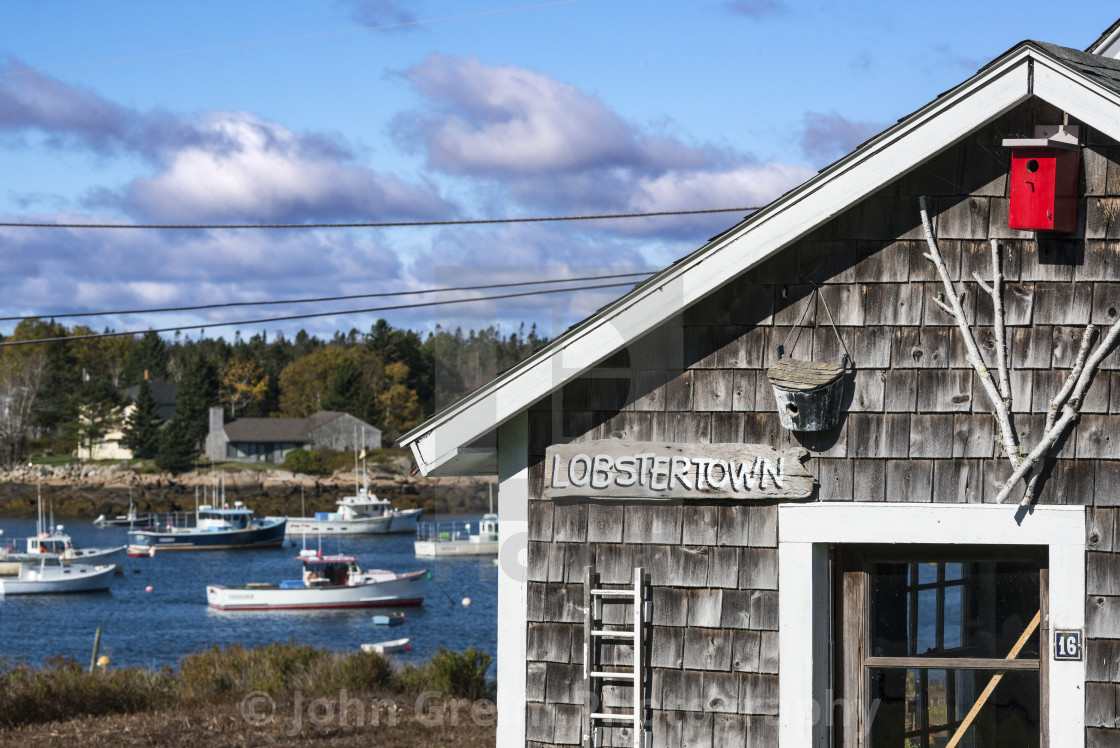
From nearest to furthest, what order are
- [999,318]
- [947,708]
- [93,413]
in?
[999,318]
[947,708]
[93,413]

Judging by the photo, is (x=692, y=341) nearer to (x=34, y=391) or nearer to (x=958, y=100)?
(x=958, y=100)

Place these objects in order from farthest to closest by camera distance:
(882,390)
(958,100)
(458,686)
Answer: (458,686) → (882,390) → (958,100)

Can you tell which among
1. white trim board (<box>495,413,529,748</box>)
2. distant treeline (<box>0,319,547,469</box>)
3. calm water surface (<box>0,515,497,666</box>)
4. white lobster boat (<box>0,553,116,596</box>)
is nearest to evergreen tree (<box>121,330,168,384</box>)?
distant treeline (<box>0,319,547,469</box>)

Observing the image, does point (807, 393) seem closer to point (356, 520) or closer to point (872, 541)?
point (872, 541)

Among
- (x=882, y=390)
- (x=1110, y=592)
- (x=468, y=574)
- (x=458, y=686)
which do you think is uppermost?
(x=882, y=390)

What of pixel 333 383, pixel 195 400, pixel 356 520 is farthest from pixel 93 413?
pixel 356 520

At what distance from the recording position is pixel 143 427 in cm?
10569

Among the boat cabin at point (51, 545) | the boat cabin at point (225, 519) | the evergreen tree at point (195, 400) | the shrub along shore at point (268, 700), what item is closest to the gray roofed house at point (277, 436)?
the evergreen tree at point (195, 400)

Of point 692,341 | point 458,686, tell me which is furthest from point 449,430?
point 458,686

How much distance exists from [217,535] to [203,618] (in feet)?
104

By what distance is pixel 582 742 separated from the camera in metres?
5.61

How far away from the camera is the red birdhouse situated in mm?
5121

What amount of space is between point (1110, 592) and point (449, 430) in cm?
344

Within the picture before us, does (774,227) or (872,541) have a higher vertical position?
(774,227)
